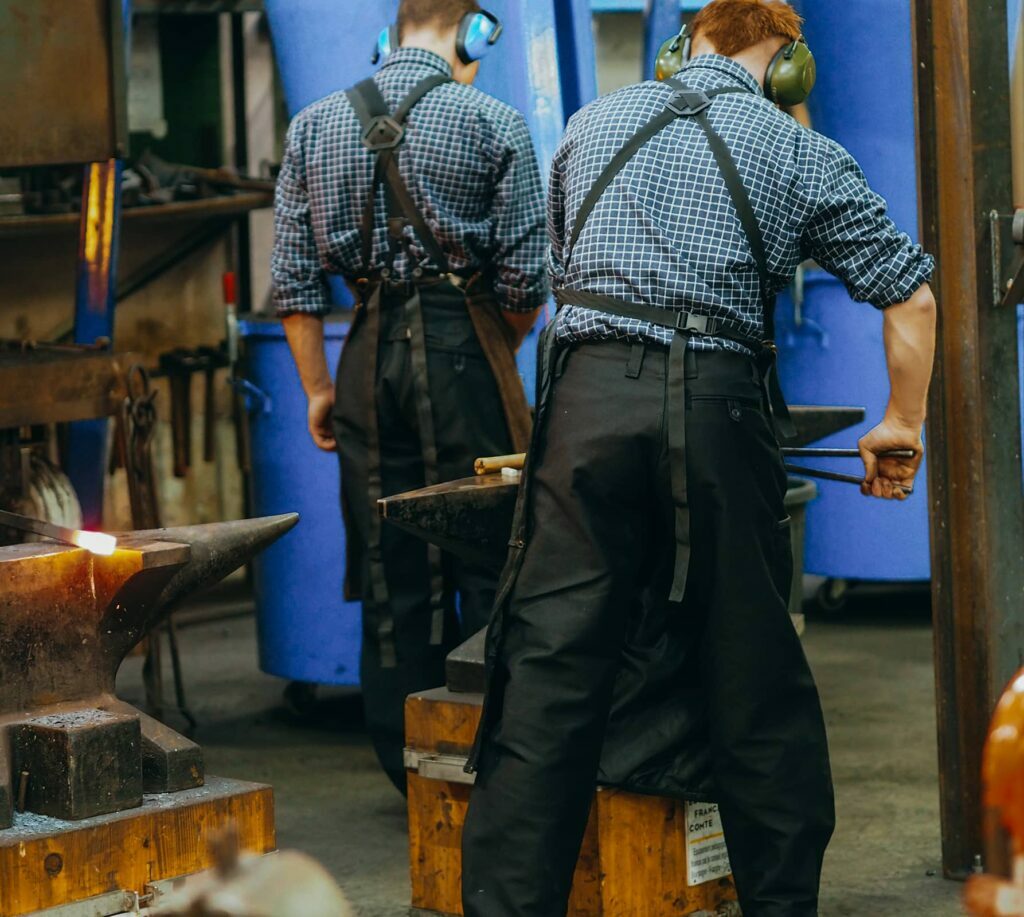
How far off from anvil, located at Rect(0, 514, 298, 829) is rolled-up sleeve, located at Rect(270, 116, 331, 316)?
1.41 metres

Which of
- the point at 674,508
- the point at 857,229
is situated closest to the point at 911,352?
the point at 857,229

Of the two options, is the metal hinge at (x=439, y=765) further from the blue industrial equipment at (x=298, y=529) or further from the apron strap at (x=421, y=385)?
the blue industrial equipment at (x=298, y=529)

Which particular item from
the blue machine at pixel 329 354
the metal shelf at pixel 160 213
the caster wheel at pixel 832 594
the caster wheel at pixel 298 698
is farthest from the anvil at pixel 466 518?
the caster wheel at pixel 832 594

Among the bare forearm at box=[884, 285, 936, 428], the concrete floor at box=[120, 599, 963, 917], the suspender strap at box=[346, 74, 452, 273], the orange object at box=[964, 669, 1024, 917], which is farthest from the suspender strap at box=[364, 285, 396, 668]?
the orange object at box=[964, 669, 1024, 917]

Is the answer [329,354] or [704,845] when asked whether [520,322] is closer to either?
[329,354]

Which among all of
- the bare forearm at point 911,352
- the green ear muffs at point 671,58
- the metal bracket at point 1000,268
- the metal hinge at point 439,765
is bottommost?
the metal hinge at point 439,765

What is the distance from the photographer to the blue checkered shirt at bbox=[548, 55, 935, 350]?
9.27 ft

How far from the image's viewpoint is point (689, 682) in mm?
2959

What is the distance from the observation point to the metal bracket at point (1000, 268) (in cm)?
326

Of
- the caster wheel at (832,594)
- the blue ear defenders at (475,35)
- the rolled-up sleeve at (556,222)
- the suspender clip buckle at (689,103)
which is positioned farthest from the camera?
the caster wheel at (832,594)

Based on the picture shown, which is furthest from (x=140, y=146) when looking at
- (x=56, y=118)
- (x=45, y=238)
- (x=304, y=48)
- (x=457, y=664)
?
(x=457, y=664)

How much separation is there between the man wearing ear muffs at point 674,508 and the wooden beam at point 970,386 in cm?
44

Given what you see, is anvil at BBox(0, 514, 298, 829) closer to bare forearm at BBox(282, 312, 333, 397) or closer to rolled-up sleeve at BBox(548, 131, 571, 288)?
rolled-up sleeve at BBox(548, 131, 571, 288)

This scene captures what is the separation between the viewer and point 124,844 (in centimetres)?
238
